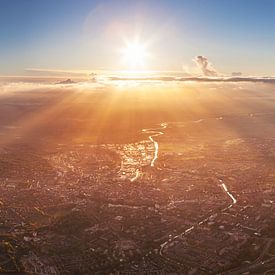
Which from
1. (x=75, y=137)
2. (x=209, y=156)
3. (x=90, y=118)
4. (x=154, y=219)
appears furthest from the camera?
(x=90, y=118)

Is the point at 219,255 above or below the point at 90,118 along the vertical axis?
above

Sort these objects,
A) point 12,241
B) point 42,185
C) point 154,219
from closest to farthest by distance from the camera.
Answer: point 12,241 < point 154,219 < point 42,185

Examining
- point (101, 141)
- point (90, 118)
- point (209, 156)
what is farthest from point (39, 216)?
point (90, 118)

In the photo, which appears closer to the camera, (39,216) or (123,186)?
(39,216)

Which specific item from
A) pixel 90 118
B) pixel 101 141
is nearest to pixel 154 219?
pixel 101 141

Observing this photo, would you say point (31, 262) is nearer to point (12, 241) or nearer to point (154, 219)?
point (12, 241)

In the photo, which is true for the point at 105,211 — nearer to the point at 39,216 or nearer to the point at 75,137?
the point at 39,216
